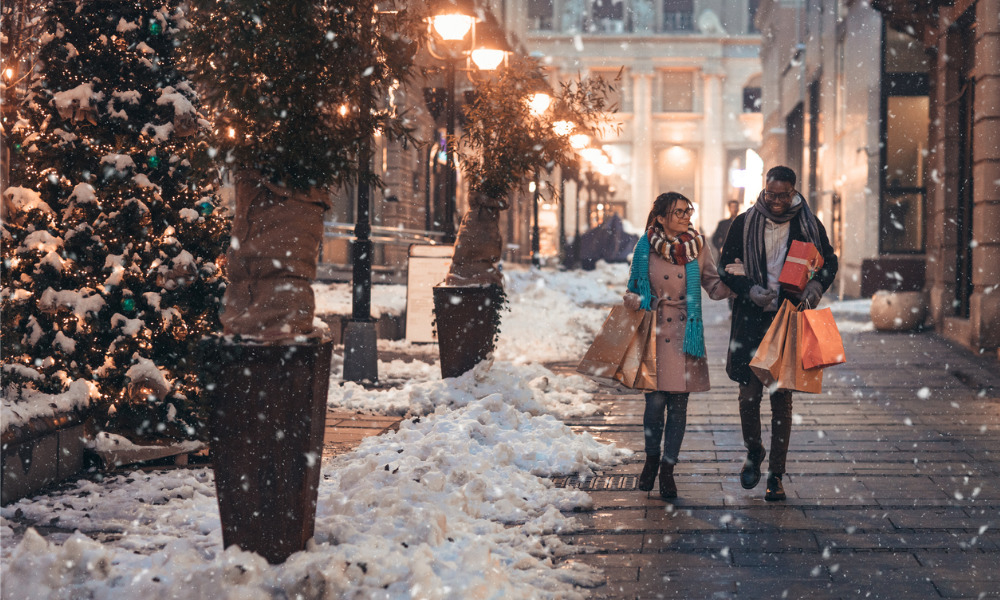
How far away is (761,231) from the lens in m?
6.71

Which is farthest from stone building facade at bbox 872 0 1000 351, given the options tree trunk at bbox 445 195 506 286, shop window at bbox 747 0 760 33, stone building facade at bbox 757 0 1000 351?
shop window at bbox 747 0 760 33

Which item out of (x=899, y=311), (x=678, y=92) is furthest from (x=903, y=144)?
(x=678, y=92)

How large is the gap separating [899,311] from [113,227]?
14913mm

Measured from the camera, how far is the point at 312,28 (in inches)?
177

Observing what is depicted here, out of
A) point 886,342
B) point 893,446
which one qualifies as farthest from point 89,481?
point 886,342

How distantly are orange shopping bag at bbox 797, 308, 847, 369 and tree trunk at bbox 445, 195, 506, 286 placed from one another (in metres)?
4.20

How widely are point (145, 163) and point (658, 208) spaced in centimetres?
342

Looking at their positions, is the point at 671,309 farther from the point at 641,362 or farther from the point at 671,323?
the point at 641,362

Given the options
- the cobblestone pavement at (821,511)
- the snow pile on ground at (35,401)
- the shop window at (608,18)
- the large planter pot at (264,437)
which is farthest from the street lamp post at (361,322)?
the shop window at (608,18)

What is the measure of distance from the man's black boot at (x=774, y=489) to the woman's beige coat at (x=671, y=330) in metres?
0.69

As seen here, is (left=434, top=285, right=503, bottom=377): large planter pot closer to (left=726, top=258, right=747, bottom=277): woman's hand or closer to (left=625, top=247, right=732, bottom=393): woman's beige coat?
(left=625, top=247, right=732, bottom=393): woman's beige coat

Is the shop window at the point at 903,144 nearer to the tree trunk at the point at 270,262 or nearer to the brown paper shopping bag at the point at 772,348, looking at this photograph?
the brown paper shopping bag at the point at 772,348

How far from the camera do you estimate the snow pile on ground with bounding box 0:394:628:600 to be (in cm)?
428

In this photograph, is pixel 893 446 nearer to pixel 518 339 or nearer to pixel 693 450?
pixel 693 450
